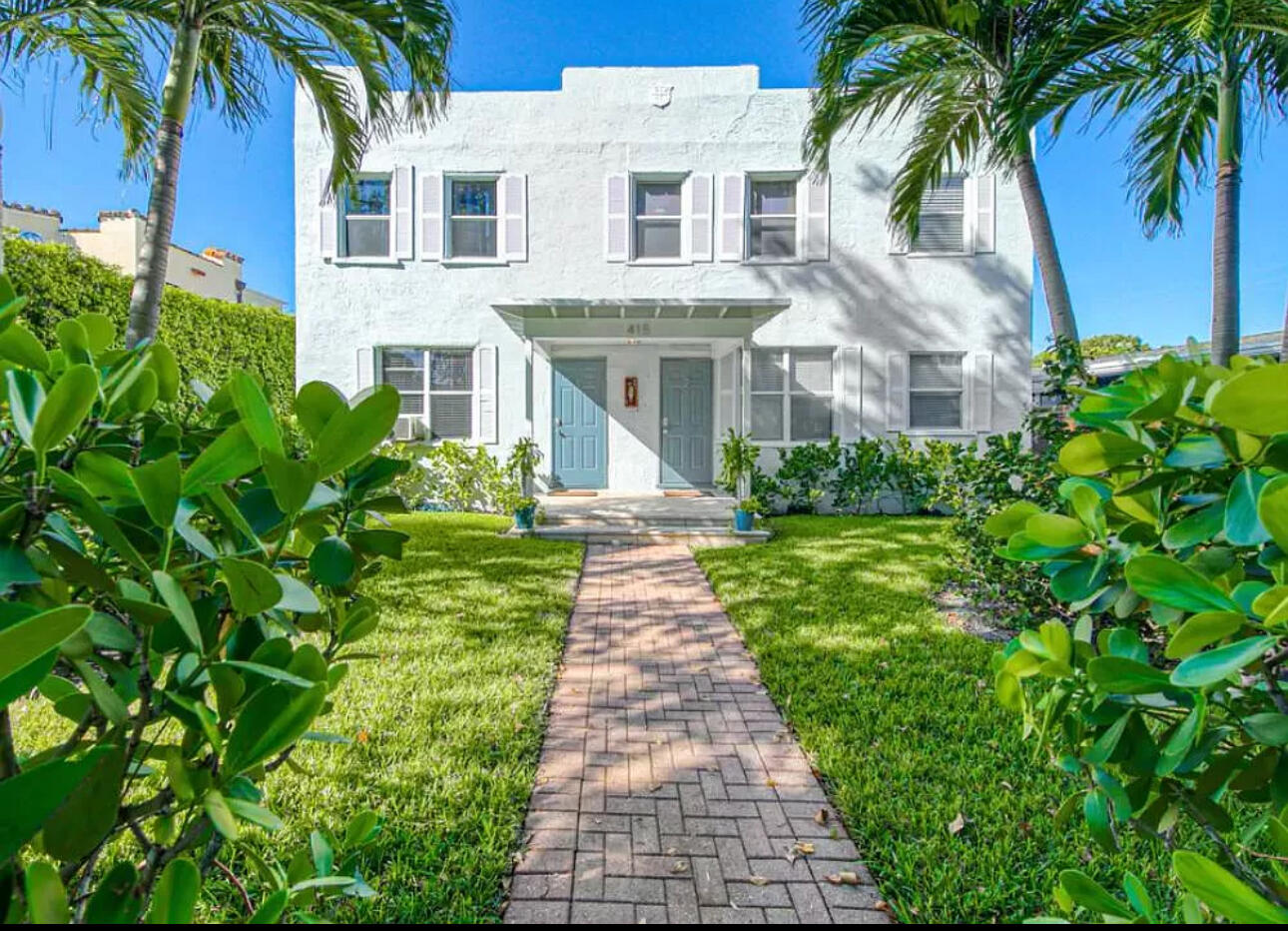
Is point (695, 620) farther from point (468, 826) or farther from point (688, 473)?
point (688, 473)

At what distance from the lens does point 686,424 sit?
11.5m

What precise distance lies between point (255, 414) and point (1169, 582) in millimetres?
988

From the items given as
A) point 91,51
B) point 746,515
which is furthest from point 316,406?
point 746,515

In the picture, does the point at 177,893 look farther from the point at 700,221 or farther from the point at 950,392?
the point at 950,392

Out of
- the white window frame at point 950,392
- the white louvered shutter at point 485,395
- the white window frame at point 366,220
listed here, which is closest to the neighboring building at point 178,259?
the white window frame at point 366,220

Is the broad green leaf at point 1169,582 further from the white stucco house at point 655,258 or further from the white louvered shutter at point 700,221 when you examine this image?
the white louvered shutter at point 700,221

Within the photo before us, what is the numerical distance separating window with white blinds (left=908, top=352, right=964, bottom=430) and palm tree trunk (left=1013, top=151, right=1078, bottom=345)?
5523 millimetres

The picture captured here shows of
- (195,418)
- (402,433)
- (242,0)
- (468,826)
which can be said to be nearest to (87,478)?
(195,418)

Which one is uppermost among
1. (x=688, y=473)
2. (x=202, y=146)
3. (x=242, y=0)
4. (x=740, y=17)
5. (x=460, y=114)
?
(x=740, y=17)

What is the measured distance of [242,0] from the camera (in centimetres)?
502

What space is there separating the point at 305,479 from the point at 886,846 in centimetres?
240

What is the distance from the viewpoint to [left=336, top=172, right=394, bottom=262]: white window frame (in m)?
10.7

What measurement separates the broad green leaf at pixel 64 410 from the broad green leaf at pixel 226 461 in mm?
108

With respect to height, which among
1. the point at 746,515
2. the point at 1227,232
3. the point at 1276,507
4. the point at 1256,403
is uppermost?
the point at 1227,232
